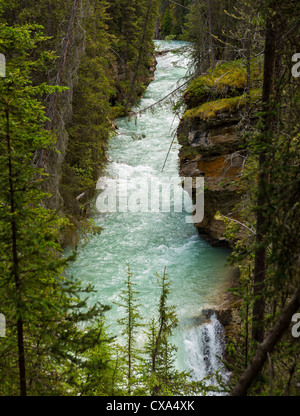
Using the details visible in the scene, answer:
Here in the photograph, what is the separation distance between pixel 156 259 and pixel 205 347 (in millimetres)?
4641

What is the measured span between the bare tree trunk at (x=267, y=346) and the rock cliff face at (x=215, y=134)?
828cm

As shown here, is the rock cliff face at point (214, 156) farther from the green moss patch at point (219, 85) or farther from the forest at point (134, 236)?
the green moss patch at point (219, 85)

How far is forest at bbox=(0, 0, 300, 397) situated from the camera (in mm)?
3611

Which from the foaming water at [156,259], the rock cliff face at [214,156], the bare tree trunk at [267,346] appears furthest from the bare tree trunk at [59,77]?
the bare tree trunk at [267,346]

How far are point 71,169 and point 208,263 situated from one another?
670cm

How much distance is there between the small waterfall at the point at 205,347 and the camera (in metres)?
8.87

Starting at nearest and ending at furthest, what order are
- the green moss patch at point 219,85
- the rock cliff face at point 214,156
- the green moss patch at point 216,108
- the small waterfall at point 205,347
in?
Answer: the small waterfall at point 205,347 → the green moss patch at point 219,85 → the green moss patch at point 216,108 → the rock cliff face at point 214,156

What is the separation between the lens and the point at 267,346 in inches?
126

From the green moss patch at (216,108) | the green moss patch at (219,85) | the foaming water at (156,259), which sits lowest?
the foaming water at (156,259)

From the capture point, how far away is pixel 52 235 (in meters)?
3.57

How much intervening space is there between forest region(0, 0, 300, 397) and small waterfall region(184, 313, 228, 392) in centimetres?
27

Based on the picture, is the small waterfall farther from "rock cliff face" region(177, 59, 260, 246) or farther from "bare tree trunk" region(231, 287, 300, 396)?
"bare tree trunk" region(231, 287, 300, 396)

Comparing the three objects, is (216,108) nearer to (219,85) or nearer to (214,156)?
(219,85)

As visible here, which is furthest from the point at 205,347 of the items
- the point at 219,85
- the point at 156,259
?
the point at 219,85
